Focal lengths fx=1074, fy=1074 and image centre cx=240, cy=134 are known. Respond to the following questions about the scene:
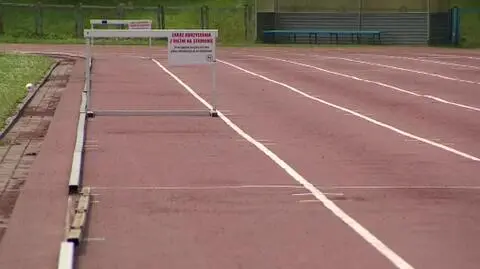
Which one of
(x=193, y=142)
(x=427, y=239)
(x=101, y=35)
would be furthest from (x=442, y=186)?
(x=101, y=35)

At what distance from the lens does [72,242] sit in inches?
352

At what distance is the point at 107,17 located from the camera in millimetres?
66125

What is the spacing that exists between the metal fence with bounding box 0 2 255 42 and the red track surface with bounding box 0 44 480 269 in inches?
1421

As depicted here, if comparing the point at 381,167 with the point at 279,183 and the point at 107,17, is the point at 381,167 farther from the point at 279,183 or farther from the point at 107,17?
the point at 107,17

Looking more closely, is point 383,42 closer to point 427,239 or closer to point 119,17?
point 119,17

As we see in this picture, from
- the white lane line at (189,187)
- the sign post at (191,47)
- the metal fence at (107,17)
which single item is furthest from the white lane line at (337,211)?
the metal fence at (107,17)

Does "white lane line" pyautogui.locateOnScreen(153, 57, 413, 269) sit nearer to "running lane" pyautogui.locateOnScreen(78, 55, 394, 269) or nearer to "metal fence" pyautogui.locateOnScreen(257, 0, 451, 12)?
"running lane" pyautogui.locateOnScreen(78, 55, 394, 269)

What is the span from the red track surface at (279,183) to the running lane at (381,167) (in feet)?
0.07

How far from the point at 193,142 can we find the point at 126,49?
33.7 metres

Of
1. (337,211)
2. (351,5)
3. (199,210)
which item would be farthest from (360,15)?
(199,210)

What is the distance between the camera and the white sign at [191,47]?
19.8 meters

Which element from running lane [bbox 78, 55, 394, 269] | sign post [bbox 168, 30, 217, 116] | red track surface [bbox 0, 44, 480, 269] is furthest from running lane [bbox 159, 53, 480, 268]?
sign post [bbox 168, 30, 217, 116]

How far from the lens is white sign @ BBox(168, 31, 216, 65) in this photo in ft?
64.8

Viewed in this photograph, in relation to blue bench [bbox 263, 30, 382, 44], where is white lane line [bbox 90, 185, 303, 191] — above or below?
below
